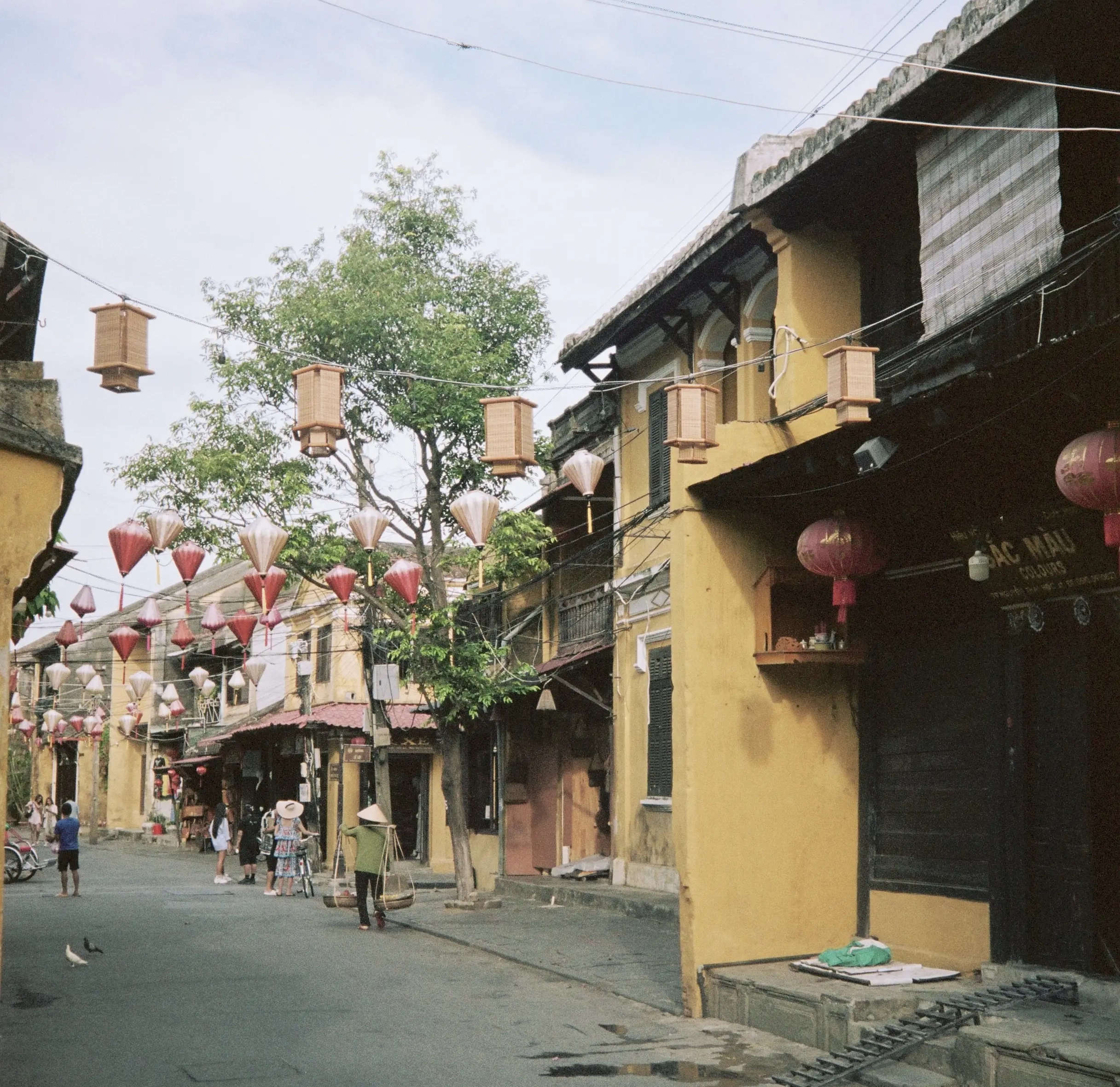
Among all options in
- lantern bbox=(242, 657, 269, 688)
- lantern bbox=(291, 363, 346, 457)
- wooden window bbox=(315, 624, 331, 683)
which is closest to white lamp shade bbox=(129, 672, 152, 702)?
lantern bbox=(242, 657, 269, 688)

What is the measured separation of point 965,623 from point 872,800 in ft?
6.48

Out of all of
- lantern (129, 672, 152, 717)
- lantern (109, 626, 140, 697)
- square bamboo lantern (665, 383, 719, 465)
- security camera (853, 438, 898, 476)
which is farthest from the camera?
lantern (129, 672, 152, 717)

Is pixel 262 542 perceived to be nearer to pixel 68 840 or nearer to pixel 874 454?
pixel 874 454

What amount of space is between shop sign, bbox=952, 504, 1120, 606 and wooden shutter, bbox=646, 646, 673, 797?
32.0ft

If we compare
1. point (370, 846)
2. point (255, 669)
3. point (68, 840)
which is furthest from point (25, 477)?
point (255, 669)

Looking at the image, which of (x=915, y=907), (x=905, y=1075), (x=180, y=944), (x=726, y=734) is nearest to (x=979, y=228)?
(x=726, y=734)

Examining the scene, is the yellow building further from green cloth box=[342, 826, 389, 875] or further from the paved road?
green cloth box=[342, 826, 389, 875]

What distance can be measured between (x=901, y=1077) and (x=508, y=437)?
6.14 meters

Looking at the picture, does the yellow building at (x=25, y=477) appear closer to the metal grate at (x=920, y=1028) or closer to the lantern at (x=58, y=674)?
the metal grate at (x=920, y=1028)

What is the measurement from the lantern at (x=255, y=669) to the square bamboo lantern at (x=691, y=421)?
899 inches

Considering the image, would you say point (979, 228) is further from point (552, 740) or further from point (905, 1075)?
point (552, 740)

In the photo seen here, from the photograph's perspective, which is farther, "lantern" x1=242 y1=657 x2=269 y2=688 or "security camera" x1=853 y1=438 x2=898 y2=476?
"lantern" x1=242 y1=657 x2=269 y2=688

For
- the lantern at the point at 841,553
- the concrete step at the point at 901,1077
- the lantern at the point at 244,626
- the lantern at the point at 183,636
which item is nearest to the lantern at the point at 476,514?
the lantern at the point at 841,553

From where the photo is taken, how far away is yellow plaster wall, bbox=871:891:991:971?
10.8m
